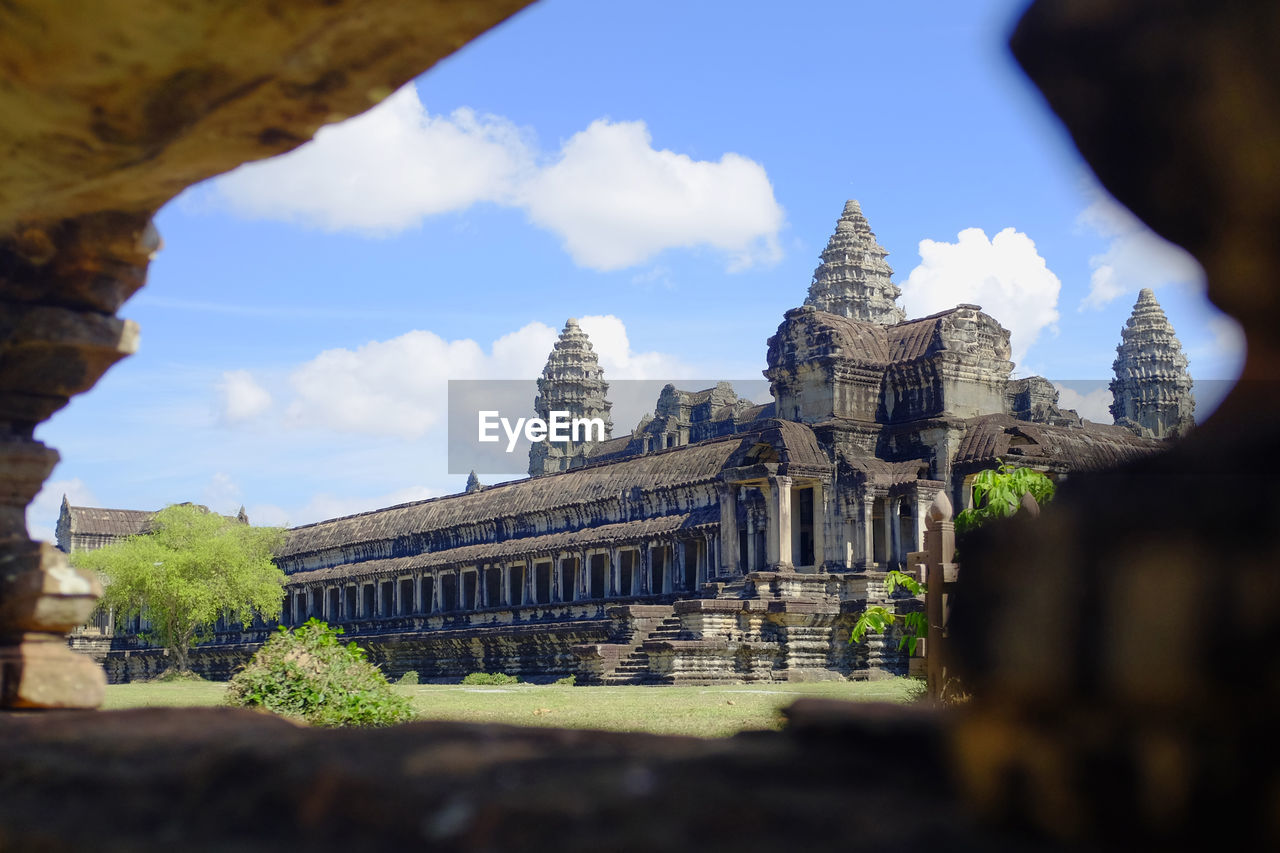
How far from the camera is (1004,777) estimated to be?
2111mm

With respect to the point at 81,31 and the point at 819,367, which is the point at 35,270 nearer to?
the point at 81,31

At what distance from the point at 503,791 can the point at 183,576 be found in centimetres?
4708

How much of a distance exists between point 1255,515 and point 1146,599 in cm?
19

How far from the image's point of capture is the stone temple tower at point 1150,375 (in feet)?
275

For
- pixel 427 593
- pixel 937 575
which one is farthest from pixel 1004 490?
pixel 427 593

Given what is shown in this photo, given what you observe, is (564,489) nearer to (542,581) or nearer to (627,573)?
(627,573)

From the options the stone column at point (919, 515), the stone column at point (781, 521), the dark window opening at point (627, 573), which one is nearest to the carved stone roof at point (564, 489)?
the stone column at point (781, 521)

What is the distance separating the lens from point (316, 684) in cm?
1126

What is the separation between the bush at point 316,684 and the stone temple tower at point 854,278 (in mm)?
68812

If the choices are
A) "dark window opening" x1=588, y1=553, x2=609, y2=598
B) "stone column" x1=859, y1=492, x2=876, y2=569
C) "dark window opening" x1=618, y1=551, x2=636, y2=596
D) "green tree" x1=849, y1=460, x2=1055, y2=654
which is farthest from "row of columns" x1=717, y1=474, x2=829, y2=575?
"green tree" x1=849, y1=460, x2=1055, y2=654

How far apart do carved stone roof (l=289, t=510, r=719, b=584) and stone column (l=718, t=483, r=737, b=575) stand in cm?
138

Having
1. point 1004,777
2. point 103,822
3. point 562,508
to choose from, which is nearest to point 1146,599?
point 1004,777

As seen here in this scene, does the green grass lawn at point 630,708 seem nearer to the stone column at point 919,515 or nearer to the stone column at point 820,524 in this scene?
the stone column at point 919,515

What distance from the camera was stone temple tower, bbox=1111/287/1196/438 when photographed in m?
83.7
